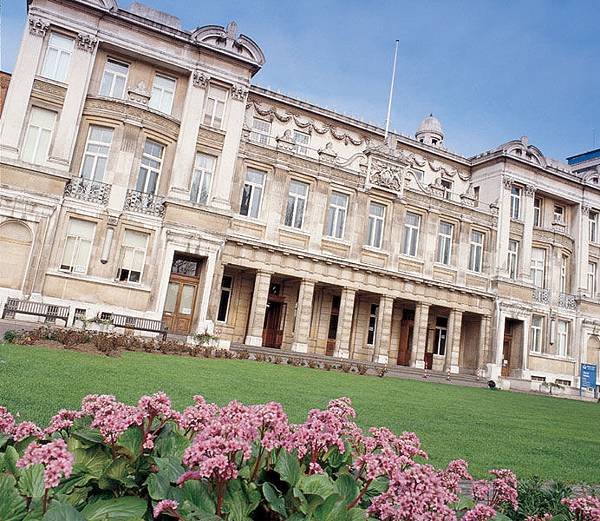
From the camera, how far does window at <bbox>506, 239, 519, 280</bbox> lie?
119 feet

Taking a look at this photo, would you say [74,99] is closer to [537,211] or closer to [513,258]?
[513,258]

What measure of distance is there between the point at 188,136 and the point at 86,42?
678cm

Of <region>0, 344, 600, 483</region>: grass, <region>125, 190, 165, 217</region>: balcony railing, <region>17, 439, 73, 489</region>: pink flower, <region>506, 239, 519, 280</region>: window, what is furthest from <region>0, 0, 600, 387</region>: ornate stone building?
<region>17, 439, 73, 489</region>: pink flower

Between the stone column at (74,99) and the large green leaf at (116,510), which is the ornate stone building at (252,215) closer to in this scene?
the stone column at (74,99)

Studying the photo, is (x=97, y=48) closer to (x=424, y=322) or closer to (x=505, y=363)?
(x=424, y=322)

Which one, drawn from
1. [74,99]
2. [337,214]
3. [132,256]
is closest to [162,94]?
[74,99]

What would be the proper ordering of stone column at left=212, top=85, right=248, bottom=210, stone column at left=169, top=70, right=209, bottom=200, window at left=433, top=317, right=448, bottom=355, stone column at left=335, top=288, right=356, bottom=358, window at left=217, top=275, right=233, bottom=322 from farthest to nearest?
1. window at left=433, top=317, right=448, bottom=355
2. window at left=217, top=275, right=233, bottom=322
3. stone column at left=335, top=288, right=356, bottom=358
4. stone column at left=212, top=85, right=248, bottom=210
5. stone column at left=169, top=70, right=209, bottom=200

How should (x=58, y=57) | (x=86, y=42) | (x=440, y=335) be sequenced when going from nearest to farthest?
(x=58, y=57) → (x=86, y=42) → (x=440, y=335)

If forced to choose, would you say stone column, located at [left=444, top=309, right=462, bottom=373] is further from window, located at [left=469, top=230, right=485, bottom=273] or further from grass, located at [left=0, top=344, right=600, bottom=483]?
grass, located at [left=0, top=344, right=600, bottom=483]

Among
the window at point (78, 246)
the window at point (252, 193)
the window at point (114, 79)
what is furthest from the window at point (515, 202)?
Answer: the window at point (78, 246)

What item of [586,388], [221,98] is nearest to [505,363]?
[586,388]

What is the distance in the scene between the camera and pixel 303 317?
28375 millimetres

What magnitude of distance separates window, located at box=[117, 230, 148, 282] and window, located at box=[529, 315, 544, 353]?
28106 millimetres

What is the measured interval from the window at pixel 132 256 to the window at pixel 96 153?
3420 mm
